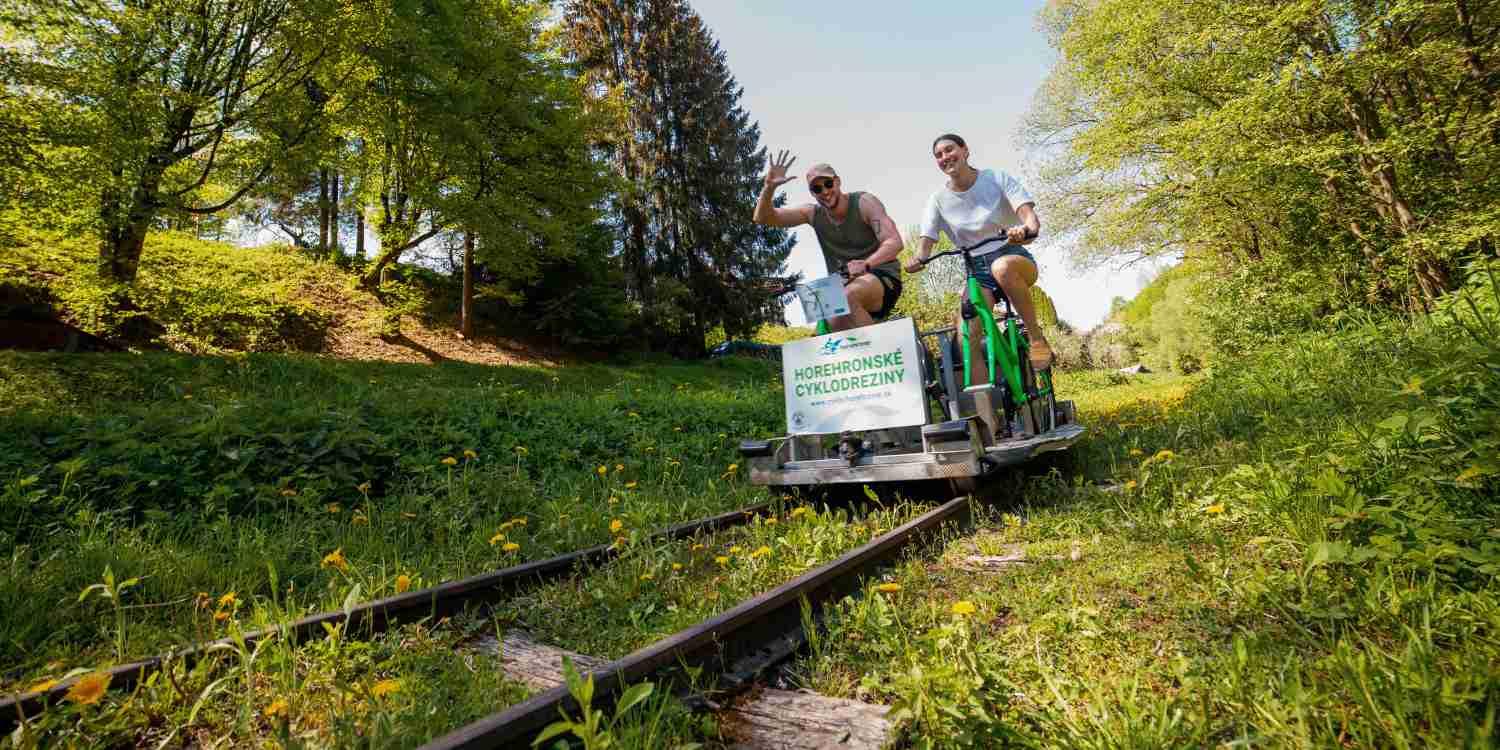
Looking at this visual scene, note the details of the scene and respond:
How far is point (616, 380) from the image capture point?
14352mm

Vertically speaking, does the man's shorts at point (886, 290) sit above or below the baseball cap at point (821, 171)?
below

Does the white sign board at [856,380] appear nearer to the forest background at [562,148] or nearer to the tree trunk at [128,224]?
the forest background at [562,148]

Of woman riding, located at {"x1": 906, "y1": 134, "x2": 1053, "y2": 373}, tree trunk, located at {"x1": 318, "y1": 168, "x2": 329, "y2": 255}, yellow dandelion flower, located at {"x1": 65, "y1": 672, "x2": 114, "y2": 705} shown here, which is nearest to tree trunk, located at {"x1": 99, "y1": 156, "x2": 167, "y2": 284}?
tree trunk, located at {"x1": 318, "y1": 168, "x2": 329, "y2": 255}

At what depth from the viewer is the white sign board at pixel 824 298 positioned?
425 cm

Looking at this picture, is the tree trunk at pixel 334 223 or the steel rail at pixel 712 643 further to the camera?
the tree trunk at pixel 334 223

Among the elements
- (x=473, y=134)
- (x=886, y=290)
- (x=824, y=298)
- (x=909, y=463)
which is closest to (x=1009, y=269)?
(x=886, y=290)

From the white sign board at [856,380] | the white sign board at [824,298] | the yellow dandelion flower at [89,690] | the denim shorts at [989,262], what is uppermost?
the denim shorts at [989,262]

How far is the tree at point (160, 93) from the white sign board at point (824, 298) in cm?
934

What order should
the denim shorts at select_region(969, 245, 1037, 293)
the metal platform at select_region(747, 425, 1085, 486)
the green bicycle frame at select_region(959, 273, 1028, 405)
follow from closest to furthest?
the metal platform at select_region(747, 425, 1085, 486) → the green bicycle frame at select_region(959, 273, 1028, 405) → the denim shorts at select_region(969, 245, 1037, 293)

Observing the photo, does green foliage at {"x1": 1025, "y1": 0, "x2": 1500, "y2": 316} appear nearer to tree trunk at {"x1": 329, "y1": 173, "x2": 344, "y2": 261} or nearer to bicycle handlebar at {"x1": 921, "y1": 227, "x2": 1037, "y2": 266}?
bicycle handlebar at {"x1": 921, "y1": 227, "x2": 1037, "y2": 266}

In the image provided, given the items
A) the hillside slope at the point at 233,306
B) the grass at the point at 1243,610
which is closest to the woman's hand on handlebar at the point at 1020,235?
the grass at the point at 1243,610

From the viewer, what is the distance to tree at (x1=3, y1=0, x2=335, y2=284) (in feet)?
25.8

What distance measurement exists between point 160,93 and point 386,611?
10.4 metres

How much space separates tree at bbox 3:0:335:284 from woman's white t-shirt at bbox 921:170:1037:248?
10.1m
